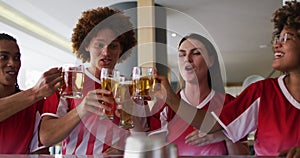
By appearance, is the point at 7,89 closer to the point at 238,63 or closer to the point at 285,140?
the point at 285,140

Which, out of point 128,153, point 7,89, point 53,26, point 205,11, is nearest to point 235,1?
point 205,11

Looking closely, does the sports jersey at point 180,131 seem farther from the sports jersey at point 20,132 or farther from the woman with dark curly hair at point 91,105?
the sports jersey at point 20,132

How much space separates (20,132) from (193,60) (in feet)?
2.57

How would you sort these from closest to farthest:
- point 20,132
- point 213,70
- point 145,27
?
point 20,132
point 213,70
point 145,27

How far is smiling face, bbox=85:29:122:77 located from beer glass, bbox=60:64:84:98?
0.22 meters

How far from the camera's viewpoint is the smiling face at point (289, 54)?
1.34 metres

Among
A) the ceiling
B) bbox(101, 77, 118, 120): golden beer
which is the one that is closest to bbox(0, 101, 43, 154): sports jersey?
A: bbox(101, 77, 118, 120): golden beer

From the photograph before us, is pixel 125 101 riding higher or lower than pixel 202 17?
lower

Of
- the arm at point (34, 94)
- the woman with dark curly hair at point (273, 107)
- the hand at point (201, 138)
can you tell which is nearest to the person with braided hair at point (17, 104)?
the arm at point (34, 94)

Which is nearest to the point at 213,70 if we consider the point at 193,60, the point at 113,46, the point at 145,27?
the point at 193,60

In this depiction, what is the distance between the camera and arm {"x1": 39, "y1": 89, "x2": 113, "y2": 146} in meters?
1.18

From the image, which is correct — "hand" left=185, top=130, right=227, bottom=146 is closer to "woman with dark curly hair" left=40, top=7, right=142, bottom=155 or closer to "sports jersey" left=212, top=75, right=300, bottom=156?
"sports jersey" left=212, top=75, right=300, bottom=156

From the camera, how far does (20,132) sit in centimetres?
140

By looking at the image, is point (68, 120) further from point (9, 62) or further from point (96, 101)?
point (9, 62)
